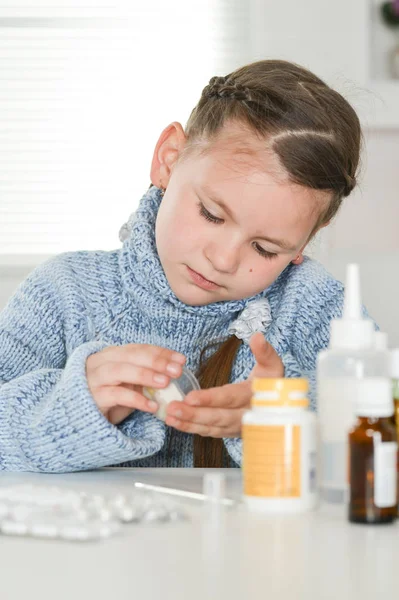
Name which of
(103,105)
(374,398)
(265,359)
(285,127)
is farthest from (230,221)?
(103,105)

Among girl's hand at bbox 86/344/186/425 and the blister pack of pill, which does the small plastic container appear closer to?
girl's hand at bbox 86/344/186/425

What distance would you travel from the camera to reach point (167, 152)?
3.98ft

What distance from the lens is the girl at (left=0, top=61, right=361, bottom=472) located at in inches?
34.0

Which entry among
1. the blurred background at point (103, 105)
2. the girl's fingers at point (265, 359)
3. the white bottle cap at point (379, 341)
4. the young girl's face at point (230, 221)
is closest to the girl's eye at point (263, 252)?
the young girl's face at point (230, 221)

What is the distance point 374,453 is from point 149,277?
2.09ft

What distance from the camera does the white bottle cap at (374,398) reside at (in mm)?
567

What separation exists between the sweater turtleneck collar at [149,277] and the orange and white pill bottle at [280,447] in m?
0.55

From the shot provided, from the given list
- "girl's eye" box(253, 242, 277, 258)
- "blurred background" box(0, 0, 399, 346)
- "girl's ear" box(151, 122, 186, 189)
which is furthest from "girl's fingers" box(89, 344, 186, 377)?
"blurred background" box(0, 0, 399, 346)

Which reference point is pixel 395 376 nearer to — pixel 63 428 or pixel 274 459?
pixel 274 459

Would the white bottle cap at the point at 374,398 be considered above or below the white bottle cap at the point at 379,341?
below

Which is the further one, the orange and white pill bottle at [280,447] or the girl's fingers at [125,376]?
the girl's fingers at [125,376]

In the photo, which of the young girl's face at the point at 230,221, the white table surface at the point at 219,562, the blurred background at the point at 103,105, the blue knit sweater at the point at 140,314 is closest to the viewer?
the white table surface at the point at 219,562

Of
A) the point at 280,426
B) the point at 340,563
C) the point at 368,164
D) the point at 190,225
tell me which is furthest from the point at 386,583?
the point at 368,164

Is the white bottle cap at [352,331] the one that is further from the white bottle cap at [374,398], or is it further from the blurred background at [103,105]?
the blurred background at [103,105]
